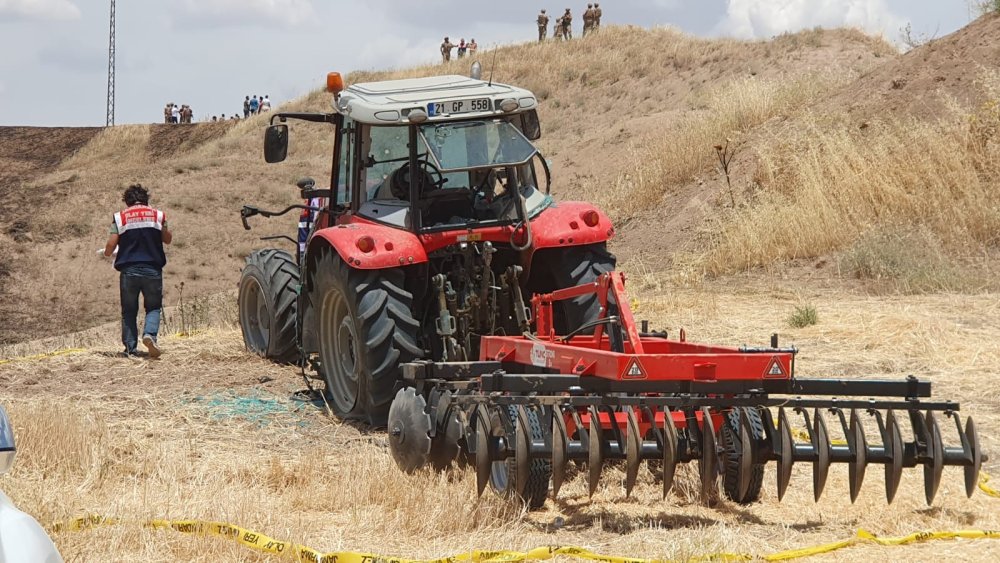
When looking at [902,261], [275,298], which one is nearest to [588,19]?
[902,261]

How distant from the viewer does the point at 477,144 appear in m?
8.25

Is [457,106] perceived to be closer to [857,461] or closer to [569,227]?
[569,227]

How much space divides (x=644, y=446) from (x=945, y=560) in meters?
1.32

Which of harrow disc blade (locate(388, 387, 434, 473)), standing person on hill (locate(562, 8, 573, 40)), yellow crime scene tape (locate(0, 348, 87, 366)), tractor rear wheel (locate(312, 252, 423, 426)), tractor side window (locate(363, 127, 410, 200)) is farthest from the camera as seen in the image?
standing person on hill (locate(562, 8, 573, 40))

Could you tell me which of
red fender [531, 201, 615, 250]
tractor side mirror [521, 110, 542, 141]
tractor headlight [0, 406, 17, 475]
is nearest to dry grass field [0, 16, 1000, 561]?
red fender [531, 201, 615, 250]

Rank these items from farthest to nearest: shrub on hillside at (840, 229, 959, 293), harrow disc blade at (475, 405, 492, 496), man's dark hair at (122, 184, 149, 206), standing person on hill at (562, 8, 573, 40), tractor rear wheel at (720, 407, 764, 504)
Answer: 1. standing person on hill at (562, 8, 573, 40)
2. shrub on hillside at (840, 229, 959, 293)
3. man's dark hair at (122, 184, 149, 206)
4. tractor rear wheel at (720, 407, 764, 504)
5. harrow disc blade at (475, 405, 492, 496)

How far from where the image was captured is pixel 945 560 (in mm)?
4949

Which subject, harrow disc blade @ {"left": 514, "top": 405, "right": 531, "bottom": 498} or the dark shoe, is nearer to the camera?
harrow disc blade @ {"left": 514, "top": 405, "right": 531, "bottom": 498}

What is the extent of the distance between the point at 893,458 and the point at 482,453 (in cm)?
185

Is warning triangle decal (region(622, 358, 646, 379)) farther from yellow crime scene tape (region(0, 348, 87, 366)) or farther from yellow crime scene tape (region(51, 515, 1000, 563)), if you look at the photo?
yellow crime scene tape (region(0, 348, 87, 366))

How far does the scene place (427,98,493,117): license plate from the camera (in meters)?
8.14

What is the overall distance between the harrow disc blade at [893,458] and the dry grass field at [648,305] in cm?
15

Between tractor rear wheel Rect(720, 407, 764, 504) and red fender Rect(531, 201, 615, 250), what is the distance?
238 centimetres

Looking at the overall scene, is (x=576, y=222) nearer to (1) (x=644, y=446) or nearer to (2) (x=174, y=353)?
(1) (x=644, y=446)
